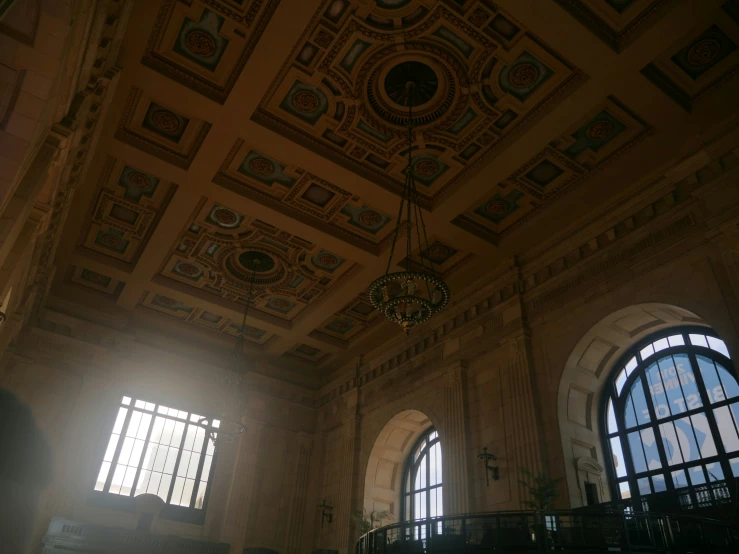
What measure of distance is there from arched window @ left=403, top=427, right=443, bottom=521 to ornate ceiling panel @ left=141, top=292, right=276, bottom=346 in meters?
4.56

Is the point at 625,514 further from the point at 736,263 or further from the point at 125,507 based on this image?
the point at 125,507

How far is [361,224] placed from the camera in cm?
1078

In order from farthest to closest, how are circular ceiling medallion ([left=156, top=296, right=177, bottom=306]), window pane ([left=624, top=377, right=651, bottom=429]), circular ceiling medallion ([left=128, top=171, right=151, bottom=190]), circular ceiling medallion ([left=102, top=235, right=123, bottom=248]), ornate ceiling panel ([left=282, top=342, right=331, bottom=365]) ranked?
ornate ceiling panel ([left=282, top=342, right=331, bottom=365]) < circular ceiling medallion ([left=156, top=296, right=177, bottom=306]) < circular ceiling medallion ([left=102, top=235, right=123, bottom=248]) < circular ceiling medallion ([left=128, top=171, right=151, bottom=190]) < window pane ([left=624, top=377, right=651, bottom=429])

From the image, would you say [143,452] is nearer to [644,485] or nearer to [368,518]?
[368,518]

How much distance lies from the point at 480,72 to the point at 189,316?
926 cm

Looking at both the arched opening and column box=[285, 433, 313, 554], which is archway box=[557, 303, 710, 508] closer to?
the arched opening

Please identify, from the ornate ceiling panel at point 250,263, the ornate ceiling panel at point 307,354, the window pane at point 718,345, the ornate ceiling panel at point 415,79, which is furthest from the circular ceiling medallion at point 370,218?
the window pane at point 718,345

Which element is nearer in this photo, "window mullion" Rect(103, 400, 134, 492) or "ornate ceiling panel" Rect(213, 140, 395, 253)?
"ornate ceiling panel" Rect(213, 140, 395, 253)

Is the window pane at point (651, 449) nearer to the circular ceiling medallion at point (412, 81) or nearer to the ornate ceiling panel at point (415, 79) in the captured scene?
the ornate ceiling panel at point (415, 79)

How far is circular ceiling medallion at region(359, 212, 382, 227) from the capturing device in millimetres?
10539

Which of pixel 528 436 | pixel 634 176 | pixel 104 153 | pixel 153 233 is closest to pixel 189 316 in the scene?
pixel 153 233

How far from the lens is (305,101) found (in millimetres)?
8594

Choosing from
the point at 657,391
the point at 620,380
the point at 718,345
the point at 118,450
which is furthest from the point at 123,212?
the point at 718,345

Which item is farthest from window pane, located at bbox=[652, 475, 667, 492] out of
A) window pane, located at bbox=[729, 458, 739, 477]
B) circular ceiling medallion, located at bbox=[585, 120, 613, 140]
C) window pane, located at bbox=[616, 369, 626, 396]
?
circular ceiling medallion, located at bbox=[585, 120, 613, 140]
